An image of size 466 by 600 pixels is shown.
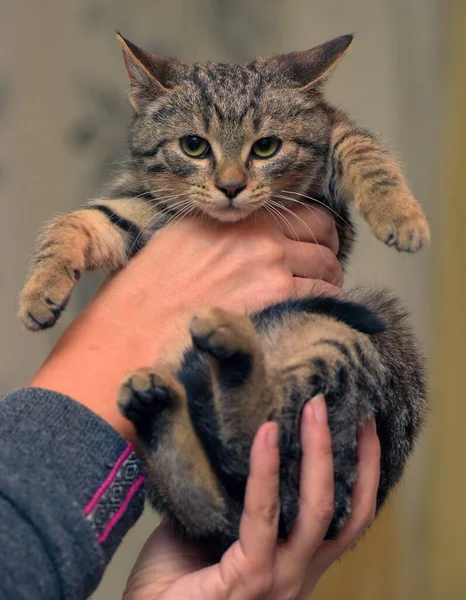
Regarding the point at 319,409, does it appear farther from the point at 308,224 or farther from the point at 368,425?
the point at 308,224

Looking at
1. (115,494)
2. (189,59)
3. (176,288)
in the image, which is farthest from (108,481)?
(189,59)

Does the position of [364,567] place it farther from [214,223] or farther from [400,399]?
[214,223]

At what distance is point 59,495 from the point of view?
73 centimetres

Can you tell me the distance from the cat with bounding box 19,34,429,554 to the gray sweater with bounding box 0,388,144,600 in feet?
0.21

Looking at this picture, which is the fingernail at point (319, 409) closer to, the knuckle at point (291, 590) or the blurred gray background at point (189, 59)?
the knuckle at point (291, 590)

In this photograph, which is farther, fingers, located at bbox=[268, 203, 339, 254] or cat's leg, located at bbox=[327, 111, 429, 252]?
fingers, located at bbox=[268, 203, 339, 254]

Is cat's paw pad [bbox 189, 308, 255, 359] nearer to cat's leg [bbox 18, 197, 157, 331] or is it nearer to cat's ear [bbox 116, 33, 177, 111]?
cat's leg [bbox 18, 197, 157, 331]

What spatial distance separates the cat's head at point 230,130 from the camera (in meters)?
1.12

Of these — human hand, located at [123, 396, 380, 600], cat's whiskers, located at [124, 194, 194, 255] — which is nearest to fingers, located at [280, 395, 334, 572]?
human hand, located at [123, 396, 380, 600]

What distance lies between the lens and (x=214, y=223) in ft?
3.84

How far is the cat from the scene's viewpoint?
828 millimetres

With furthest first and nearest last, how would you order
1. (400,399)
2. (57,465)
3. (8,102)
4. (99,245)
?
(8,102)
(99,245)
(400,399)
(57,465)

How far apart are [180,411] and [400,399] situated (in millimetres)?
350

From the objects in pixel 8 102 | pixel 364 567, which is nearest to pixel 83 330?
pixel 8 102
